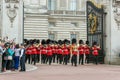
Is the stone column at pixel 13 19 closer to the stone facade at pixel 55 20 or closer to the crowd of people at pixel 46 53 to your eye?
the crowd of people at pixel 46 53

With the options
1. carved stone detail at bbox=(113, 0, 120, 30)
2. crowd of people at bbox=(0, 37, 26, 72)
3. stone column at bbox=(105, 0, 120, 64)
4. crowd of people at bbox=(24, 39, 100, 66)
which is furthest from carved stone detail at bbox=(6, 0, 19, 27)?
carved stone detail at bbox=(113, 0, 120, 30)

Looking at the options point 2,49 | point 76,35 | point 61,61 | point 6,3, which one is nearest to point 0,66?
point 2,49

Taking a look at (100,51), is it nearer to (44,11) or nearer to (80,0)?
(44,11)

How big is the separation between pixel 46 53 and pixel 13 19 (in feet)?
9.30

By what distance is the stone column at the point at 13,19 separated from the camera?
1057 inches

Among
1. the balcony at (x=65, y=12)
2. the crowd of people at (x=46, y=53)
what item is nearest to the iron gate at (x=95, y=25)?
the crowd of people at (x=46, y=53)

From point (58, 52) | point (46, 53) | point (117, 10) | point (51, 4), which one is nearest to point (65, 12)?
point (51, 4)

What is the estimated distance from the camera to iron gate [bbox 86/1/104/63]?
26.9 meters

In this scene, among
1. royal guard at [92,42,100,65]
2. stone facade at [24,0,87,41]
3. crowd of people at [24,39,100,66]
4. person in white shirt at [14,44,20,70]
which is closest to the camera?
person in white shirt at [14,44,20,70]

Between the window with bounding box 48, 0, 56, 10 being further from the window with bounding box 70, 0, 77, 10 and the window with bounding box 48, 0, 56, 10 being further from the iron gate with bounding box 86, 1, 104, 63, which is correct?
the iron gate with bounding box 86, 1, 104, 63

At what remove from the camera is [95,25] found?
27.4 meters

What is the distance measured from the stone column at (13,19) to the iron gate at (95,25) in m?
3.59

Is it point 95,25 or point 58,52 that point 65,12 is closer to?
point 58,52

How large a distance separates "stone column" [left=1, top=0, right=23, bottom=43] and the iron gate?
141 inches
